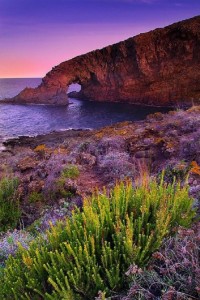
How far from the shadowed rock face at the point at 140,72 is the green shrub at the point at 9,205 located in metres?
44.3

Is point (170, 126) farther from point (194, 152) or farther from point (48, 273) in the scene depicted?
point (48, 273)

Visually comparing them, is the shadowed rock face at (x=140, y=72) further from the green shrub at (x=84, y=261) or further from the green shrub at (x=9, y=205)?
the green shrub at (x=84, y=261)

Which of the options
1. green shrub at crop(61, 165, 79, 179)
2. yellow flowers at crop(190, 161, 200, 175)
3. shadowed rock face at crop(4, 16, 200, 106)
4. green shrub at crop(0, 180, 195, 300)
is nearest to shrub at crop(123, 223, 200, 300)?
green shrub at crop(0, 180, 195, 300)

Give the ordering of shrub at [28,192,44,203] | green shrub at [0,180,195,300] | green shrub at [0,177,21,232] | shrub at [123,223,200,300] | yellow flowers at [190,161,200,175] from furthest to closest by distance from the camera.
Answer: shrub at [28,192,44,203] → green shrub at [0,177,21,232] → yellow flowers at [190,161,200,175] → green shrub at [0,180,195,300] → shrub at [123,223,200,300]

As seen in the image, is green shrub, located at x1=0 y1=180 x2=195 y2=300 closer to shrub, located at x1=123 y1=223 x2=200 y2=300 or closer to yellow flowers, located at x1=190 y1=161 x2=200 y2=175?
shrub, located at x1=123 y1=223 x2=200 y2=300

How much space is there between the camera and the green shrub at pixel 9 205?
669 cm

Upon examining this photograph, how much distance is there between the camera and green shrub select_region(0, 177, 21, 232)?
21.9 ft

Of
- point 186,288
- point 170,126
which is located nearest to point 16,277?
point 186,288

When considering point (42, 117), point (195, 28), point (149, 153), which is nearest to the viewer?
point (149, 153)

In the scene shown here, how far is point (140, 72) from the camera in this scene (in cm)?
5994

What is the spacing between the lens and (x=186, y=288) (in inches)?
106

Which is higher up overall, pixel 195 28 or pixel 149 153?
pixel 195 28

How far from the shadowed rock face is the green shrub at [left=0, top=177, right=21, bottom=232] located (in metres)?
44.3

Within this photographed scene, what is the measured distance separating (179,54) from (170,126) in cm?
4971
